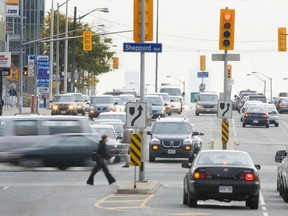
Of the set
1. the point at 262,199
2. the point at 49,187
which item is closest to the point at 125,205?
the point at 262,199

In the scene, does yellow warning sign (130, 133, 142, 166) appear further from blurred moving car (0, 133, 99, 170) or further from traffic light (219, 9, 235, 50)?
traffic light (219, 9, 235, 50)

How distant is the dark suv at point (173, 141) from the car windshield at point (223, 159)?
19871mm

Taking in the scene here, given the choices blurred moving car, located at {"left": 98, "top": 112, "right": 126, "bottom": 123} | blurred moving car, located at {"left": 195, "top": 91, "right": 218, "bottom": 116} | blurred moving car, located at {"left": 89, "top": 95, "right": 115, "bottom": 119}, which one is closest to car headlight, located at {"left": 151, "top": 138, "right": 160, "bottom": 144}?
blurred moving car, located at {"left": 98, "top": 112, "right": 126, "bottom": 123}

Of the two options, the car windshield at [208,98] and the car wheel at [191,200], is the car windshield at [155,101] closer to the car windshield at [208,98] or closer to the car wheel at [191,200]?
the car windshield at [208,98]

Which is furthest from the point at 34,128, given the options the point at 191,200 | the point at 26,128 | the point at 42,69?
the point at 42,69

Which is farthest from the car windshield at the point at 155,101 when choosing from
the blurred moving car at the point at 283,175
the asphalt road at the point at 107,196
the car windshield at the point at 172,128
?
the blurred moving car at the point at 283,175

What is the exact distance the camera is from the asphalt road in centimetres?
2689

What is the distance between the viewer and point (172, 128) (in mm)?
49125

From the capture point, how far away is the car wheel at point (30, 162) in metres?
33.1

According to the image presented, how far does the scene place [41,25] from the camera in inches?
6058

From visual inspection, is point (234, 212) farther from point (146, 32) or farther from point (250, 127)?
point (250, 127)

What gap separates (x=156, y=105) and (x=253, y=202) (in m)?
54.0

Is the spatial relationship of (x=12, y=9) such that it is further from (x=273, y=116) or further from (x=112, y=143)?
(x=112, y=143)

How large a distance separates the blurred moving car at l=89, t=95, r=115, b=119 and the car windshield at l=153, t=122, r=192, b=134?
92.8 feet
